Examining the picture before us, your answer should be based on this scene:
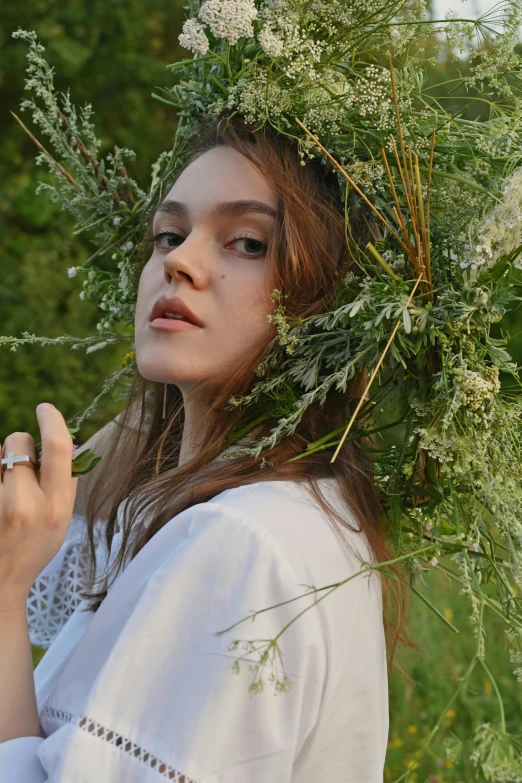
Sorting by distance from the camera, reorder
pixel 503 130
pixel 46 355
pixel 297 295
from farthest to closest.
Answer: pixel 46 355, pixel 297 295, pixel 503 130

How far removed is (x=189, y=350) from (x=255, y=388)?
0.55 feet

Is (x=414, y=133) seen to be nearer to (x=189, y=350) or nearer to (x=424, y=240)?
(x=424, y=240)

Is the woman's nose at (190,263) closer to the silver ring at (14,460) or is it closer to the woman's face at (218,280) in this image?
the woman's face at (218,280)

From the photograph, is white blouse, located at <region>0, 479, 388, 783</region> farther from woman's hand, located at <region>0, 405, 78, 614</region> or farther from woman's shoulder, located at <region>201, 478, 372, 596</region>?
woman's hand, located at <region>0, 405, 78, 614</region>

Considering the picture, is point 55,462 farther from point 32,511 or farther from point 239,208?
point 239,208

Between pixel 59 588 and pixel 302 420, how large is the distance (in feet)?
3.34

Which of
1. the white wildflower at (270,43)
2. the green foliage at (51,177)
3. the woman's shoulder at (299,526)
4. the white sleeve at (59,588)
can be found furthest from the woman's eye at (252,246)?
the green foliage at (51,177)

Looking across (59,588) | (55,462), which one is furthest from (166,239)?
(59,588)

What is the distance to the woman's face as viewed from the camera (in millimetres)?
1750

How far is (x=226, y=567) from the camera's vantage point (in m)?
1.36

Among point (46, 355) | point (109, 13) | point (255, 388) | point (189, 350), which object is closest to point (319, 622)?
point (255, 388)

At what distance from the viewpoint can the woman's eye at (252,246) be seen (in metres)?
1.80

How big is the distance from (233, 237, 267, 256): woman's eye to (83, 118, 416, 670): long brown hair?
39 millimetres

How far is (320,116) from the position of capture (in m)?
Result: 1.74
